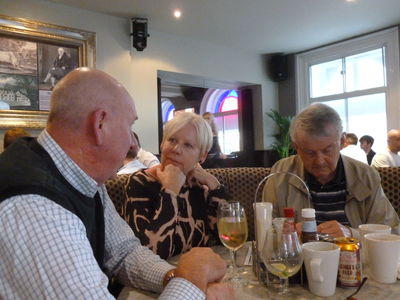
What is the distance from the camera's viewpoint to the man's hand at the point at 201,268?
791 millimetres

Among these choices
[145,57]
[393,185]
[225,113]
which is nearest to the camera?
[393,185]

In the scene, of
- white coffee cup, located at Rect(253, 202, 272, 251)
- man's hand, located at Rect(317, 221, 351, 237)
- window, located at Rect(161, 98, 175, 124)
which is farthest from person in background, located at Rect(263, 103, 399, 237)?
window, located at Rect(161, 98, 175, 124)

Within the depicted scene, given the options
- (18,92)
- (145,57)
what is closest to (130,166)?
(18,92)

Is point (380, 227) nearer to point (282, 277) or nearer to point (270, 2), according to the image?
point (282, 277)

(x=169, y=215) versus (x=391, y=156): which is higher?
(x=391, y=156)

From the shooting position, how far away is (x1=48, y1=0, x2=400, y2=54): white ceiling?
4.54 m

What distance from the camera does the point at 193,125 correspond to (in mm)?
1622

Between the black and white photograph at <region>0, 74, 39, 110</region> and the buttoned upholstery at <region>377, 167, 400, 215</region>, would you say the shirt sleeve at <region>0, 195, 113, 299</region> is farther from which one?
the black and white photograph at <region>0, 74, 39, 110</region>

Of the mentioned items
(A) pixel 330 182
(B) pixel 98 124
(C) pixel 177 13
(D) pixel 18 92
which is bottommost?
(A) pixel 330 182

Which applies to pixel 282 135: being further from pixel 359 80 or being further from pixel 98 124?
pixel 98 124

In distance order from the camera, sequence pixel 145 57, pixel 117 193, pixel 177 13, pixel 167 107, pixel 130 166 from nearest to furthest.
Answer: pixel 117 193
pixel 130 166
pixel 177 13
pixel 145 57
pixel 167 107

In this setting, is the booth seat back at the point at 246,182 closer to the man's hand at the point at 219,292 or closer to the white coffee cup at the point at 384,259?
the white coffee cup at the point at 384,259

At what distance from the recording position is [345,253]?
0.88 metres

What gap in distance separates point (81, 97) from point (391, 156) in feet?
13.4
